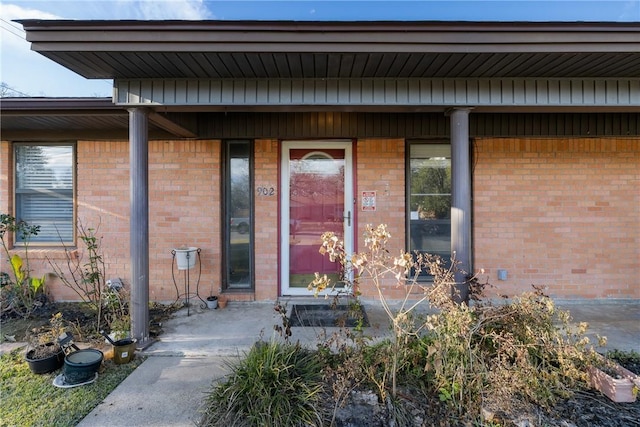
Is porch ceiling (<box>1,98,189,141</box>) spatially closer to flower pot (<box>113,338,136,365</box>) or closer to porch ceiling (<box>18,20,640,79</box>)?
porch ceiling (<box>18,20,640,79</box>)

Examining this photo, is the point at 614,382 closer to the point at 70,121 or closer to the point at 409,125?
the point at 409,125

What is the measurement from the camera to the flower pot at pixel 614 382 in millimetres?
2217

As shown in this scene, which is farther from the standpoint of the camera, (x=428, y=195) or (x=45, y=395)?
(x=428, y=195)

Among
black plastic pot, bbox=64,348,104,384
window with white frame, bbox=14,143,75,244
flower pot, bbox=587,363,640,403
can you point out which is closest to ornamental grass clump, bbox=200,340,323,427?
black plastic pot, bbox=64,348,104,384

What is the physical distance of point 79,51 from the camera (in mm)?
2715

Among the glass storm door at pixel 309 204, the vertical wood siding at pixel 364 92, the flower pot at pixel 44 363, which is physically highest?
the vertical wood siding at pixel 364 92

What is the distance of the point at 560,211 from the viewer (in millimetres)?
4680

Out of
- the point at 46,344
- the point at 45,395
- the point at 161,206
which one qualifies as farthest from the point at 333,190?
the point at 45,395

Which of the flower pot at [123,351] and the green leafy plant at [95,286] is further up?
the green leafy plant at [95,286]

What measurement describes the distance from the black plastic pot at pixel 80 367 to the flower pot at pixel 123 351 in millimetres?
180

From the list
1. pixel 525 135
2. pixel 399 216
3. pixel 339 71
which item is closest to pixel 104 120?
pixel 339 71

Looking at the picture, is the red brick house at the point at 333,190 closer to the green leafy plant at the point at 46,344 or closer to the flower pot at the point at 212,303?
the flower pot at the point at 212,303

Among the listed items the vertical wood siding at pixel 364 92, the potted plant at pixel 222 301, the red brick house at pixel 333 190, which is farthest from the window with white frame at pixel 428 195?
the potted plant at pixel 222 301

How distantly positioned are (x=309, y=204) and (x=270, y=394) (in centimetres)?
294
